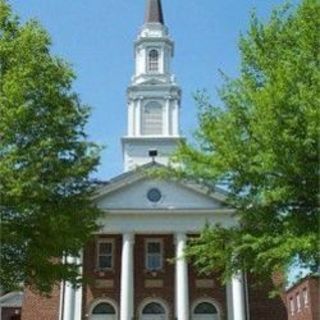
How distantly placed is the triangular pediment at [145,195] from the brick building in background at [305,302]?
13179 millimetres

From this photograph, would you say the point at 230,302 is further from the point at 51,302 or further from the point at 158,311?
the point at 51,302

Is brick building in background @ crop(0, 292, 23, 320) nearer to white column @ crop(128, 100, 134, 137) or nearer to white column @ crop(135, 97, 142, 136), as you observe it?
white column @ crop(128, 100, 134, 137)

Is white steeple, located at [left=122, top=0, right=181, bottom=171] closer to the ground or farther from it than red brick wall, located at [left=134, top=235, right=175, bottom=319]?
farther from it

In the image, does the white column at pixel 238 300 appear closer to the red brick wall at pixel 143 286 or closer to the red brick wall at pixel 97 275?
the red brick wall at pixel 143 286

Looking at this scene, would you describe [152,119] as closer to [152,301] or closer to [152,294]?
[152,294]

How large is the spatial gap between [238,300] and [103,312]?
7099mm

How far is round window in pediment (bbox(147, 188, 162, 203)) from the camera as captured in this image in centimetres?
3366

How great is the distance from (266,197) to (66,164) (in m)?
5.02

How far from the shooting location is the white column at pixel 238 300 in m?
31.1

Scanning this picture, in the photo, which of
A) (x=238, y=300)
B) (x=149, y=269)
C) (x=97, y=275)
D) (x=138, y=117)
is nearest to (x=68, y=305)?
(x=97, y=275)

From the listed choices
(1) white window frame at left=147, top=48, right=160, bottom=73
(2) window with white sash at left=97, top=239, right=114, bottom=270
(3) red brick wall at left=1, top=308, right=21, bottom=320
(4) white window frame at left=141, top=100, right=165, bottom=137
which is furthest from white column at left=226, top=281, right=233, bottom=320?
(1) white window frame at left=147, top=48, right=160, bottom=73

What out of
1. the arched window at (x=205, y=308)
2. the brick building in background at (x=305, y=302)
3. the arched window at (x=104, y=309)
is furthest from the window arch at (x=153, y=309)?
the brick building in background at (x=305, y=302)

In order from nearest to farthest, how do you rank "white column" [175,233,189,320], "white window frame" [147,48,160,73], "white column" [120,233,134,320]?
"white column" [175,233,189,320]
"white column" [120,233,134,320]
"white window frame" [147,48,160,73]

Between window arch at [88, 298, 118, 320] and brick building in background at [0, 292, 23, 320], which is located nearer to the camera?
window arch at [88, 298, 118, 320]
